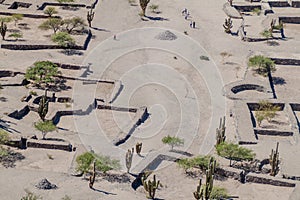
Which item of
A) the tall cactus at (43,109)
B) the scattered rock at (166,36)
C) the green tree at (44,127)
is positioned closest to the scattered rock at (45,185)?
the green tree at (44,127)

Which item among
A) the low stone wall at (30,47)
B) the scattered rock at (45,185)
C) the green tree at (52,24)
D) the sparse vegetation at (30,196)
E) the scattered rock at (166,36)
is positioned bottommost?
the sparse vegetation at (30,196)

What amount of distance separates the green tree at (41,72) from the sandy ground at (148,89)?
37.9 inches

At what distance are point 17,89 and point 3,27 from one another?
334 inches

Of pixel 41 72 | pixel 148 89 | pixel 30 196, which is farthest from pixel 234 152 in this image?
pixel 41 72

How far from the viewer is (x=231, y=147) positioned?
130ft

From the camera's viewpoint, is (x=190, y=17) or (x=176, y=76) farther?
(x=190, y=17)

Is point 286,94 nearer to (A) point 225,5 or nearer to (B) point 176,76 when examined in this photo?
(B) point 176,76

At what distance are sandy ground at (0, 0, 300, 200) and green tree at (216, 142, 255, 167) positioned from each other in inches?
45.6

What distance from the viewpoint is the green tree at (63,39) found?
52.9m

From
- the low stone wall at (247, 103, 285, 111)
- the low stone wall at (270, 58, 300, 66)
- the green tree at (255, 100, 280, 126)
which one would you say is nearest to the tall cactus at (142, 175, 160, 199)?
the green tree at (255, 100, 280, 126)

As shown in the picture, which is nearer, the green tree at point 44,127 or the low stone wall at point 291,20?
the green tree at point 44,127

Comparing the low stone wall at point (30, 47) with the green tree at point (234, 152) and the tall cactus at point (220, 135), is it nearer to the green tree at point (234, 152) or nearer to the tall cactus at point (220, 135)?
the tall cactus at point (220, 135)

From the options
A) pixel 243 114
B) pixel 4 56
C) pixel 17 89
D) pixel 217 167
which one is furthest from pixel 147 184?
pixel 4 56

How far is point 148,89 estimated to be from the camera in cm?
4812
